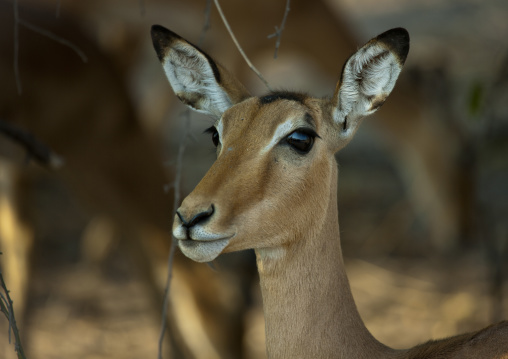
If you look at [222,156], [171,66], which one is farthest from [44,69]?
[222,156]

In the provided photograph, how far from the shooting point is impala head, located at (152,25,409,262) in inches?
108

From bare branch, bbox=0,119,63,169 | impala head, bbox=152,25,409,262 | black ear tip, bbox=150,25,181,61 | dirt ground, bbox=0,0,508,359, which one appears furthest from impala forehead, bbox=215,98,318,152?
dirt ground, bbox=0,0,508,359

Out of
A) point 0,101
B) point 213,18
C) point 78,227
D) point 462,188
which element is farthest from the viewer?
point 78,227

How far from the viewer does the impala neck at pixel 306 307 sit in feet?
10.2

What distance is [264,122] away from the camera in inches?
122

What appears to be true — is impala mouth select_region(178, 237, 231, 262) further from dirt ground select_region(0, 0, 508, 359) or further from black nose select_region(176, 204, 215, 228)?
dirt ground select_region(0, 0, 508, 359)

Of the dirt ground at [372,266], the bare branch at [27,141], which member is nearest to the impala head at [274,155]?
the bare branch at [27,141]

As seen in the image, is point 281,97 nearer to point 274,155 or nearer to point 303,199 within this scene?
point 274,155

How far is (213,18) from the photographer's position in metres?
7.48

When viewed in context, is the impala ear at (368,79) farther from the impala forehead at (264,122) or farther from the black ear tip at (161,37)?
the black ear tip at (161,37)

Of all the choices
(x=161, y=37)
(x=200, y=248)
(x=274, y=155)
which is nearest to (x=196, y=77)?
(x=161, y=37)

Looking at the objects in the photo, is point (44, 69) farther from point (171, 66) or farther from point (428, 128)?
point (428, 128)

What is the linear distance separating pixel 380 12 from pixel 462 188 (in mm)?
4793

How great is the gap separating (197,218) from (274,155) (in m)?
0.52
